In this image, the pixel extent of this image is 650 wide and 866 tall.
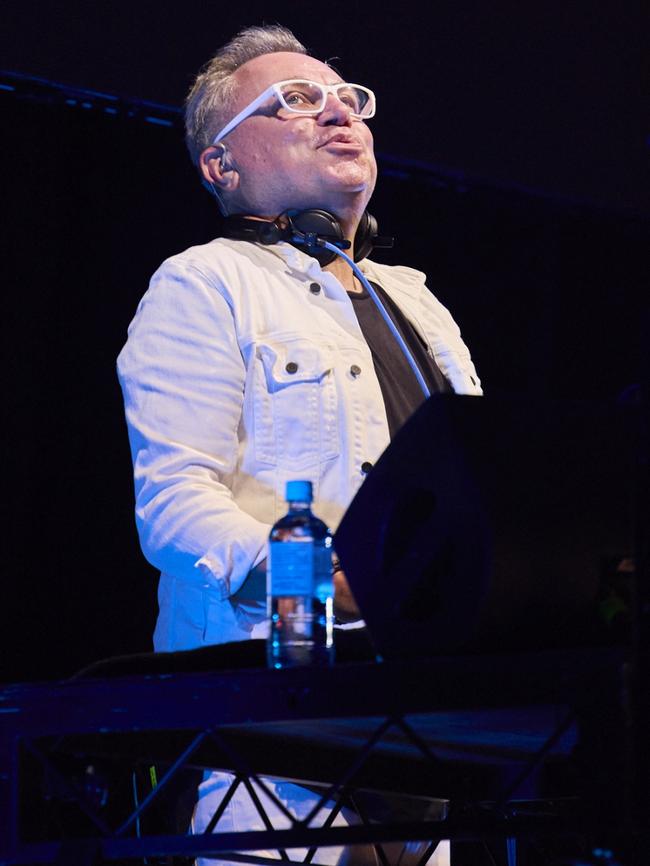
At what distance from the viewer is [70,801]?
1.54m

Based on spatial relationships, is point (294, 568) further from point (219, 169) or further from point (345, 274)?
point (219, 169)

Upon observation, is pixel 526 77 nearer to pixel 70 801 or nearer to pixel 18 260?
pixel 18 260

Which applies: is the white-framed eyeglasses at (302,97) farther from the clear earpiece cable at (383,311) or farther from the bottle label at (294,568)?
the bottle label at (294,568)

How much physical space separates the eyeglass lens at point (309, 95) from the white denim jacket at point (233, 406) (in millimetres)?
352

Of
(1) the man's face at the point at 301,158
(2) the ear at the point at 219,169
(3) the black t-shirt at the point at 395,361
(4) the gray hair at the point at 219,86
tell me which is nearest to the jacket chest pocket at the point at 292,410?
(3) the black t-shirt at the point at 395,361

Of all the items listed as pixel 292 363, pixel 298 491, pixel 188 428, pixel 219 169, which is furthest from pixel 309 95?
pixel 298 491

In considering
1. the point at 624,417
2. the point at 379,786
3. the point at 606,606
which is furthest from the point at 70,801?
the point at 624,417

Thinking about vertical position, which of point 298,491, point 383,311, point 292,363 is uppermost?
point 383,311

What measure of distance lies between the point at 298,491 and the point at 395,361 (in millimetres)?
851

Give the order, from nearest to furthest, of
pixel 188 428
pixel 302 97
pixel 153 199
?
1. pixel 188 428
2. pixel 302 97
3. pixel 153 199

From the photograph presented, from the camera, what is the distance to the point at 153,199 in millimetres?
3736

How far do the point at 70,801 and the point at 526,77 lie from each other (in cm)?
313

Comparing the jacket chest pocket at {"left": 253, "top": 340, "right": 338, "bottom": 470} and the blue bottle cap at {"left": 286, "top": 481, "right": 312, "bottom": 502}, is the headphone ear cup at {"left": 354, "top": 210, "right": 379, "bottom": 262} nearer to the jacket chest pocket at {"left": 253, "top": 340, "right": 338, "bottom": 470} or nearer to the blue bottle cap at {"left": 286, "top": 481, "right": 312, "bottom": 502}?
the jacket chest pocket at {"left": 253, "top": 340, "right": 338, "bottom": 470}

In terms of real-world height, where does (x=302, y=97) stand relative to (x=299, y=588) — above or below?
above
